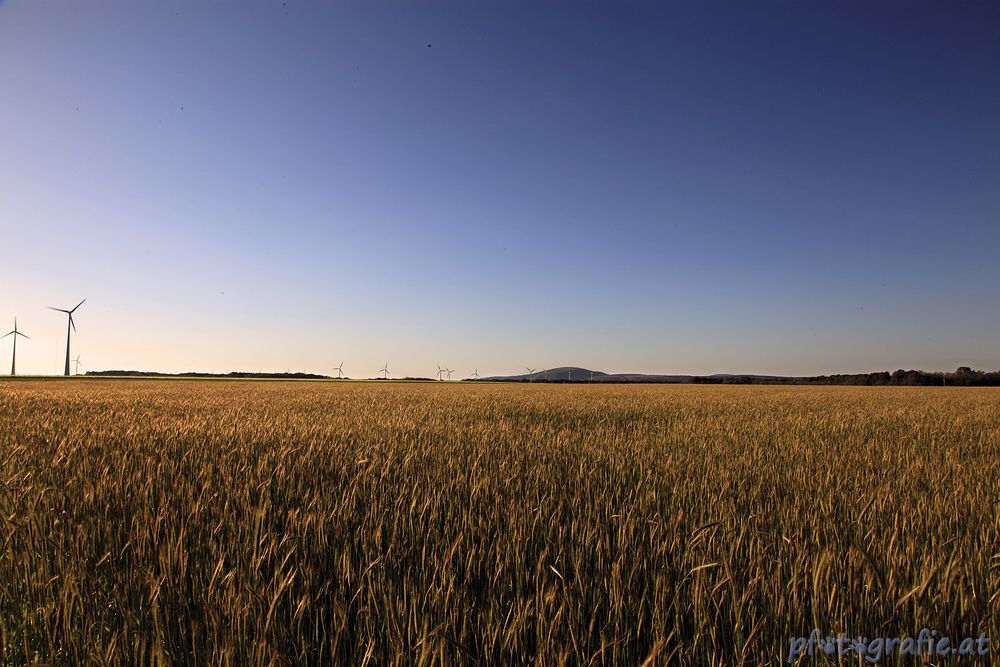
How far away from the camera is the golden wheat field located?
57.3 inches

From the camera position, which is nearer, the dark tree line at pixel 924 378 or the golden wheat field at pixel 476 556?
the golden wheat field at pixel 476 556

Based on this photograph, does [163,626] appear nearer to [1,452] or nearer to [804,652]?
[804,652]

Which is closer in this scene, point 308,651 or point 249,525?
point 308,651

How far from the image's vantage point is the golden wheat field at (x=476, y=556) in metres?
1.46

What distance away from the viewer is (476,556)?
2.14 meters

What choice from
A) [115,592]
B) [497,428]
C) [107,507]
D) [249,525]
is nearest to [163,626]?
[115,592]

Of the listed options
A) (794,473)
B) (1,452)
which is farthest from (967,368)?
(1,452)

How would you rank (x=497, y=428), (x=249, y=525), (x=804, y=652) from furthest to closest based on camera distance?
(x=497, y=428) → (x=249, y=525) → (x=804, y=652)

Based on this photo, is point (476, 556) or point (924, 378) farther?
point (924, 378)

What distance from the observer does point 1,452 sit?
4.44 m

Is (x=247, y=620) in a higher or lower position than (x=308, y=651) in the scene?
higher

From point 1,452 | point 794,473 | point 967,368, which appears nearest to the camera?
point 794,473

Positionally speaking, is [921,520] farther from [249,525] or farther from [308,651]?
[249,525]

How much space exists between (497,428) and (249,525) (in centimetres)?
480
